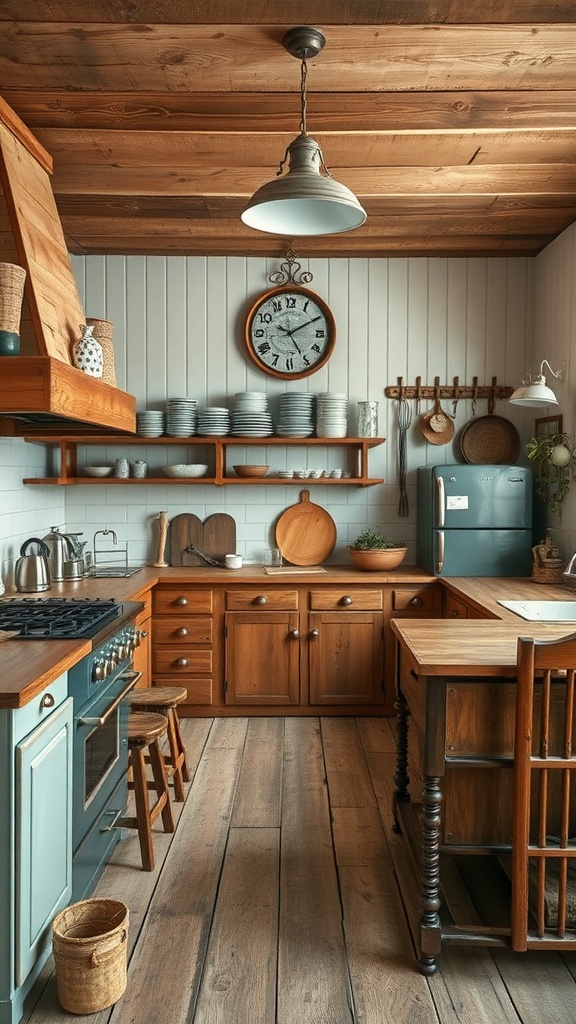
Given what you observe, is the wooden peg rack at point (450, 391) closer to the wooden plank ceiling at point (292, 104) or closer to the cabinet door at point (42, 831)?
the wooden plank ceiling at point (292, 104)

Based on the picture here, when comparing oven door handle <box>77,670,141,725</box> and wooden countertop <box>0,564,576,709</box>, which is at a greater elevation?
wooden countertop <box>0,564,576,709</box>

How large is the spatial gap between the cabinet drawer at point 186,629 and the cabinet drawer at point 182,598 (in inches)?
1.8

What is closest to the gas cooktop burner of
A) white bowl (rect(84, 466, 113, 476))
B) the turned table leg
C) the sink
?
the turned table leg

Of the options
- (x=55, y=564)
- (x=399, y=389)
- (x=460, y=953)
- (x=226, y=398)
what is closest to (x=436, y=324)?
(x=399, y=389)

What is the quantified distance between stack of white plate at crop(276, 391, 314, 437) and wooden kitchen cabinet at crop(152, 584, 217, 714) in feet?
3.80

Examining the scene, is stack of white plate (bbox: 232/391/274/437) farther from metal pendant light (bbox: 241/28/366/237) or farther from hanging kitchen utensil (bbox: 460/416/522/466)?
metal pendant light (bbox: 241/28/366/237)

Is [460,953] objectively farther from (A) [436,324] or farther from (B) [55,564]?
(A) [436,324]

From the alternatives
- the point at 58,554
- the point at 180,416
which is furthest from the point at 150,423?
the point at 58,554

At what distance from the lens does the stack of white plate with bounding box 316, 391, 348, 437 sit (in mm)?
5352

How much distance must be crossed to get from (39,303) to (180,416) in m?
2.31

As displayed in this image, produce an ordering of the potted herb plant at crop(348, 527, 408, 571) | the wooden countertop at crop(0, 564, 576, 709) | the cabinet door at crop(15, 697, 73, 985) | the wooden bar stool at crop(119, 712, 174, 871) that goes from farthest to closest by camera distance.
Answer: the potted herb plant at crop(348, 527, 408, 571), the wooden bar stool at crop(119, 712, 174, 871), the wooden countertop at crop(0, 564, 576, 709), the cabinet door at crop(15, 697, 73, 985)

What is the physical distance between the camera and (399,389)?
5586mm

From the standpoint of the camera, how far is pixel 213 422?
5.34 metres

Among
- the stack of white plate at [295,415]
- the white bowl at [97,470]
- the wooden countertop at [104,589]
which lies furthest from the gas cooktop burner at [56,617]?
Answer: the stack of white plate at [295,415]
